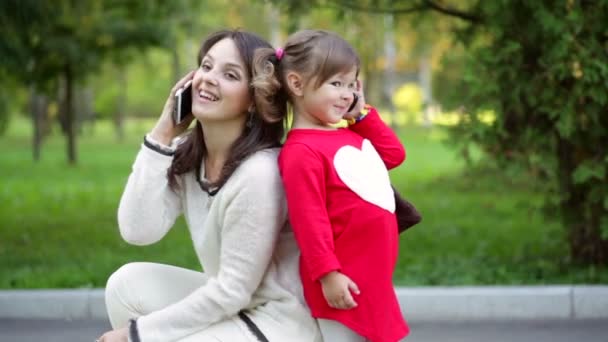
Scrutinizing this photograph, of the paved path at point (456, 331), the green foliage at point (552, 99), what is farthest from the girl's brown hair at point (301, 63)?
the green foliage at point (552, 99)

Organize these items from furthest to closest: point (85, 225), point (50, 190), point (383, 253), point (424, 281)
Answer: point (50, 190), point (85, 225), point (424, 281), point (383, 253)

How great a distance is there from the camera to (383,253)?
297 cm

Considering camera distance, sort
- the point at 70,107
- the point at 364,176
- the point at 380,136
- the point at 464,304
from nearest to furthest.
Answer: the point at 364,176
the point at 380,136
the point at 464,304
the point at 70,107

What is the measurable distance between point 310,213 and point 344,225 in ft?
0.39

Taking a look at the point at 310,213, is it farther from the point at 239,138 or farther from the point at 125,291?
the point at 125,291

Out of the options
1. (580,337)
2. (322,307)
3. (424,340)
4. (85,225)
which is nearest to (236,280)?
(322,307)

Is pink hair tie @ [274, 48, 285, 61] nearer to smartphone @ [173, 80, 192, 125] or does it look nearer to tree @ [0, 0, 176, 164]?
smartphone @ [173, 80, 192, 125]

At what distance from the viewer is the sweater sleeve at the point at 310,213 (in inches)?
114

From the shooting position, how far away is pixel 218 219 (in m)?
3.07

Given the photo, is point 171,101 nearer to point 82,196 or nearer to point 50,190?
point 82,196

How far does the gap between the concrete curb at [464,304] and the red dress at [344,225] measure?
3.64 meters

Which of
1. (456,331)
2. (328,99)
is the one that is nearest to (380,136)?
(328,99)

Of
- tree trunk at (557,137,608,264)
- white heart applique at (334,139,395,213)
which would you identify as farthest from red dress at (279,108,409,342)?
tree trunk at (557,137,608,264)

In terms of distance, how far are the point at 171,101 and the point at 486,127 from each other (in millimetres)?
4566
